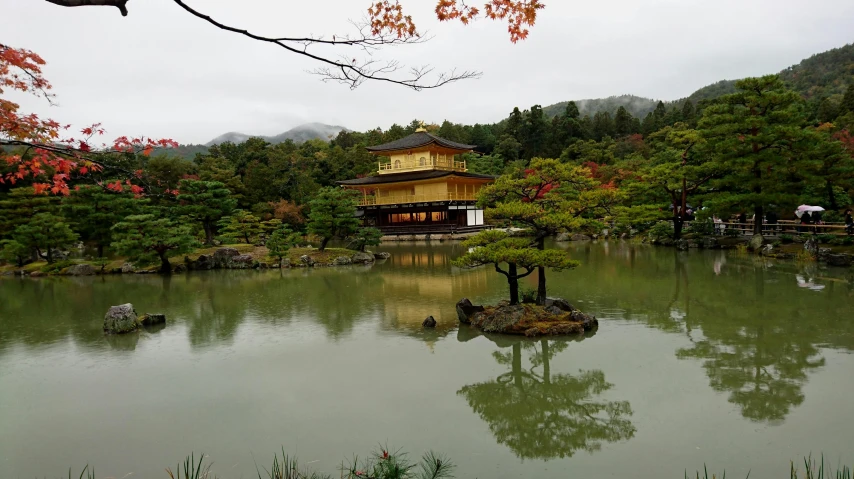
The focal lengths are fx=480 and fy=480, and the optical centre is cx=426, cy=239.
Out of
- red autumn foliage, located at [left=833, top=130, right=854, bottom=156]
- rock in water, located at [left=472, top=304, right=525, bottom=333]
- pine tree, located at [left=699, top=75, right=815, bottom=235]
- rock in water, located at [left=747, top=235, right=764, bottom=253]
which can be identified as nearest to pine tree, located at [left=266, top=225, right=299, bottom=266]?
rock in water, located at [left=472, top=304, right=525, bottom=333]

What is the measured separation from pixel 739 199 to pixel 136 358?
1570 cm

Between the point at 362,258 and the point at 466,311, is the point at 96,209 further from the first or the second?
the point at 466,311

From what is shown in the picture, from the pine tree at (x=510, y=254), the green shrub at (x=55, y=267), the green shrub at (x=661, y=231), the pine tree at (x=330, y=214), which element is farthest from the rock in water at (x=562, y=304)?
the green shrub at (x=55, y=267)

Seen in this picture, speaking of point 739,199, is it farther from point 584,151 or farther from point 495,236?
point 584,151

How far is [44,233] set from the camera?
15883 mm

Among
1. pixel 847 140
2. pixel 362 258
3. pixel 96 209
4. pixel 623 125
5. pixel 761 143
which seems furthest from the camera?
pixel 623 125

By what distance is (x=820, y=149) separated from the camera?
13.8 metres

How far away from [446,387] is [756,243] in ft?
44.6

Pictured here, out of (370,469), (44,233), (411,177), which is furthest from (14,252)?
(370,469)

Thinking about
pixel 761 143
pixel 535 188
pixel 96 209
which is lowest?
pixel 535 188

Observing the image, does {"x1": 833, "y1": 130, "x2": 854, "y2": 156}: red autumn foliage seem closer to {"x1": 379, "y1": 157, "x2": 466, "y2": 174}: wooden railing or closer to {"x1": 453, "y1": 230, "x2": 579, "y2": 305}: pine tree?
{"x1": 453, "y1": 230, "x2": 579, "y2": 305}: pine tree

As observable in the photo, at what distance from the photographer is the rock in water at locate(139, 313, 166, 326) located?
7.92 metres

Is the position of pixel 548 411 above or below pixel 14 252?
below

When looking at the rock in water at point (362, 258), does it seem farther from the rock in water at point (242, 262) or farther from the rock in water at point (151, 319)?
the rock in water at point (151, 319)
